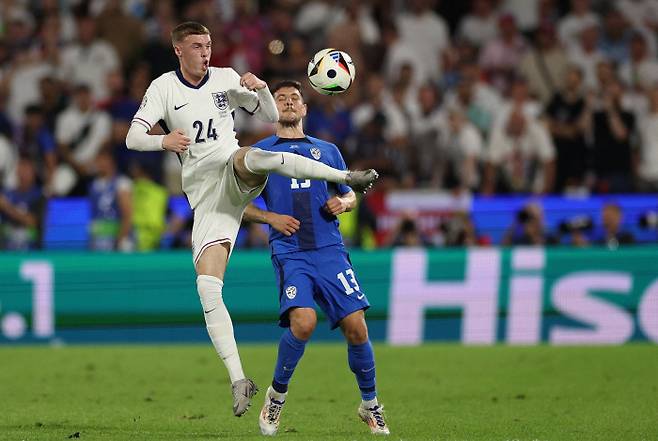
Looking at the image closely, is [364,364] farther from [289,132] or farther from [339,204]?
[289,132]

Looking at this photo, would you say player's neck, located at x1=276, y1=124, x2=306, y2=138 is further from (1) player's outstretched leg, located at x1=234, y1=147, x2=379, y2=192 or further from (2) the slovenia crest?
(2) the slovenia crest

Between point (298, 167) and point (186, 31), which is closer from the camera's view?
point (298, 167)

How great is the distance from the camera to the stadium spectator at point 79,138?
1805cm

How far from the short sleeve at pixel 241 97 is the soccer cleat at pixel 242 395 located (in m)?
1.99

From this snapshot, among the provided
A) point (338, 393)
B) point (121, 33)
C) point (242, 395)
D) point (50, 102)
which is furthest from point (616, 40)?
point (242, 395)

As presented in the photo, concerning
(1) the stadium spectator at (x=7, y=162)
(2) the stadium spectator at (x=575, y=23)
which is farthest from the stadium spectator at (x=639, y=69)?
(1) the stadium spectator at (x=7, y=162)

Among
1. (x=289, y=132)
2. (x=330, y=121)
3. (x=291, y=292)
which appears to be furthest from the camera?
(x=330, y=121)

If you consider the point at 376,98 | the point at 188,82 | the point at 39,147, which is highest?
the point at 188,82

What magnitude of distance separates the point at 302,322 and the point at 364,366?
1.83ft

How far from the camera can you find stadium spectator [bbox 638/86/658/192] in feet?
57.7

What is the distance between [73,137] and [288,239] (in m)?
9.84

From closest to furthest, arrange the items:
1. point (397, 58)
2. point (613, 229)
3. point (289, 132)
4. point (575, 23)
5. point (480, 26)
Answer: point (289, 132), point (613, 229), point (397, 58), point (575, 23), point (480, 26)

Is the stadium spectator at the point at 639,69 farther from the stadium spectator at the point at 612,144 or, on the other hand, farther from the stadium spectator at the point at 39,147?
the stadium spectator at the point at 39,147

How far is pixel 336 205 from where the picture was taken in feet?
29.6
